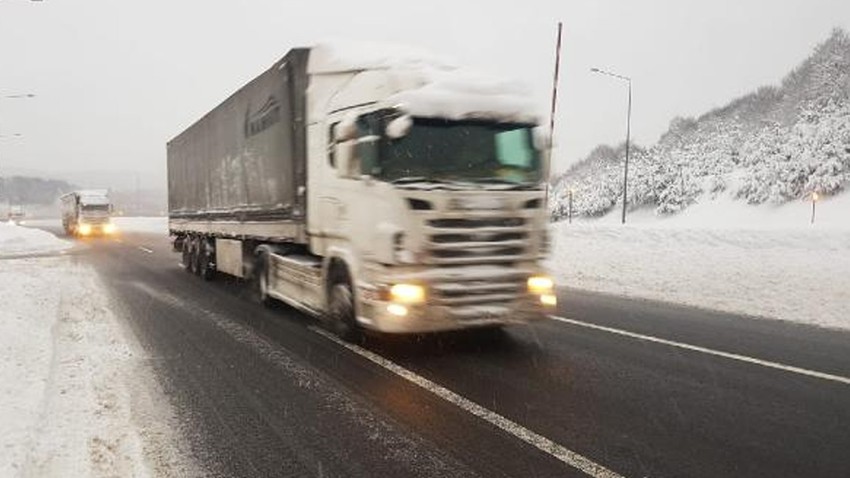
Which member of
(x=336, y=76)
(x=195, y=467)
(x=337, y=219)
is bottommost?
(x=195, y=467)

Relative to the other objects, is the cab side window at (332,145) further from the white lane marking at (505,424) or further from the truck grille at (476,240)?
the white lane marking at (505,424)

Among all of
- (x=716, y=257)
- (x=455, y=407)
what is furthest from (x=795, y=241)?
(x=455, y=407)

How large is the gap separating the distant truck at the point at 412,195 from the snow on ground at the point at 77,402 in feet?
8.58

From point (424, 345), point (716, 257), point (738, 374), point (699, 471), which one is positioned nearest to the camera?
point (699, 471)

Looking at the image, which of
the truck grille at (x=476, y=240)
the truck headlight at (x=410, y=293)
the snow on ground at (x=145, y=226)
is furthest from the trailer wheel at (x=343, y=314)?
the snow on ground at (x=145, y=226)

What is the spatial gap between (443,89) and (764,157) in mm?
50987

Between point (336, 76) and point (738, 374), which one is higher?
point (336, 76)

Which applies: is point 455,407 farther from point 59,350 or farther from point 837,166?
point 837,166

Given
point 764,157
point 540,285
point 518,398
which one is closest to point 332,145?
point 540,285

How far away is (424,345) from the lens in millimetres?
8586

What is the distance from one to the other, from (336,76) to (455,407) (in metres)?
5.23

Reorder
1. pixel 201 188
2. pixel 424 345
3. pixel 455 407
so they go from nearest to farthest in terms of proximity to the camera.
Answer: pixel 455 407, pixel 424 345, pixel 201 188

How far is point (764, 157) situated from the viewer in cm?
5191

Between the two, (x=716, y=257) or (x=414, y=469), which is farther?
(x=716, y=257)
